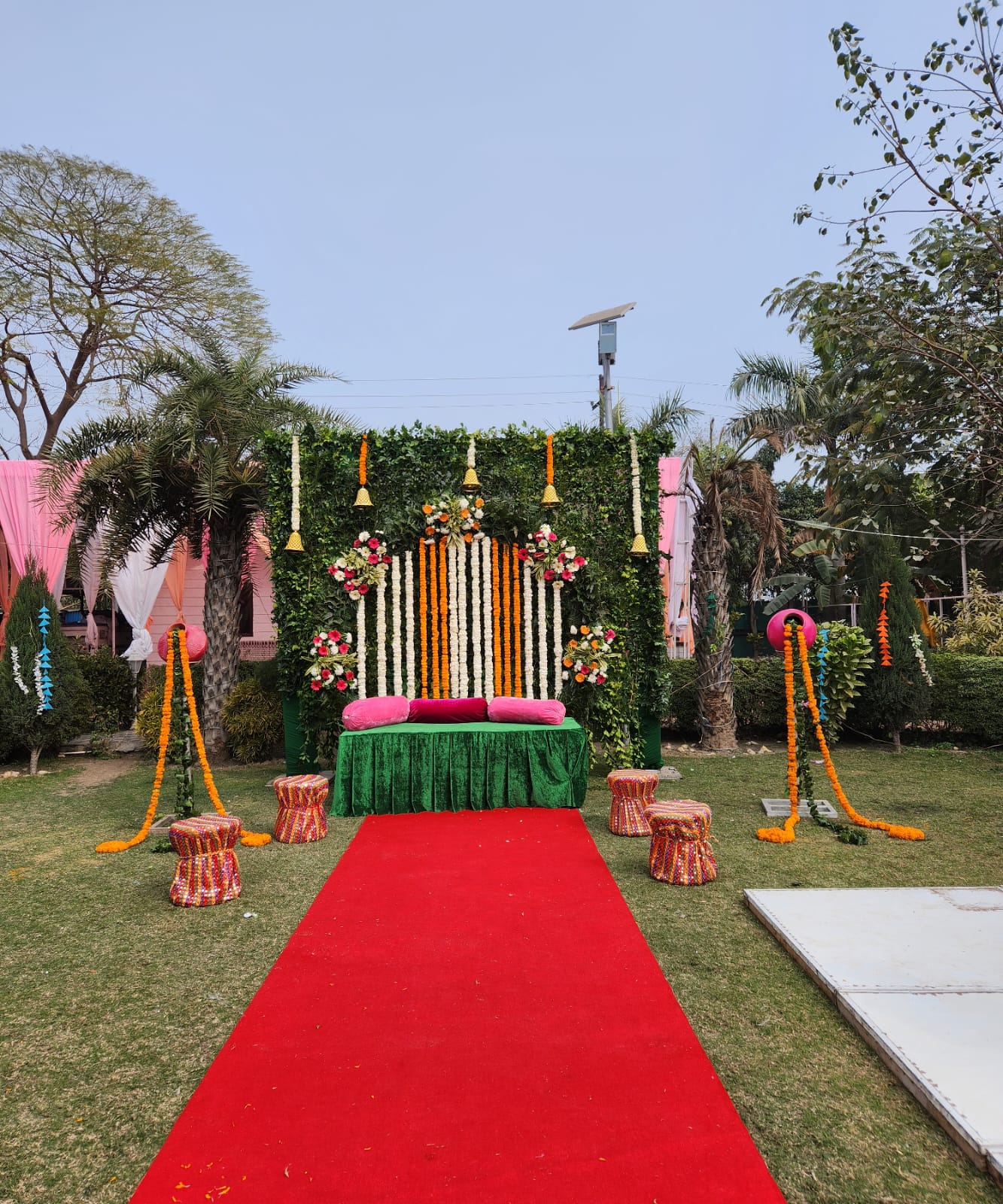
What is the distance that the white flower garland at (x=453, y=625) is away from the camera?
7410 mm

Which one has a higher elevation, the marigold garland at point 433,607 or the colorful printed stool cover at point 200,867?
the marigold garland at point 433,607

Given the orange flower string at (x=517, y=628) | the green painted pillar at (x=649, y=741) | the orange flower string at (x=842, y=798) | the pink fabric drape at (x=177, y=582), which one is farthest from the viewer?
the pink fabric drape at (x=177, y=582)

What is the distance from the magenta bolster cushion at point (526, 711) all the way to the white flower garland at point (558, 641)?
2.26ft

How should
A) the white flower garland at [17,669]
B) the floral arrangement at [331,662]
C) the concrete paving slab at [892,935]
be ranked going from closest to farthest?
the concrete paving slab at [892,935] < the floral arrangement at [331,662] < the white flower garland at [17,669]

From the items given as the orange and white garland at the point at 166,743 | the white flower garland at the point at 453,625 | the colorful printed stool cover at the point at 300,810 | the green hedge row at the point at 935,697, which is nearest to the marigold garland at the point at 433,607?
the white flower garland at the point at 453,625

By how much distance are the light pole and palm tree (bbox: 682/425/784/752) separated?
72.3 inches

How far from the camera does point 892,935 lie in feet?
11.6

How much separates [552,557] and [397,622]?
1.57 meters

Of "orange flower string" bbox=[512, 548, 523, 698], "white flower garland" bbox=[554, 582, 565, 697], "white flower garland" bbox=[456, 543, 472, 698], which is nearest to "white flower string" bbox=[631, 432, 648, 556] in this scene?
"white flower garland" bbox=[554, 582, 565, 697]

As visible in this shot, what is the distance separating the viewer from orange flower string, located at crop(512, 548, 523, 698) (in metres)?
7.47

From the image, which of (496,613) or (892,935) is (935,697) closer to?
(496,613)

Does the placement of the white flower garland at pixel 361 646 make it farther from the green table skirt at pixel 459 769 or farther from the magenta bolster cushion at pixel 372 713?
the green table skirt at pixel 459 769

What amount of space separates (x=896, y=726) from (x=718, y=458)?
3537 mm

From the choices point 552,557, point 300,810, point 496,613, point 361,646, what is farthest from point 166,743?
point 552,557
